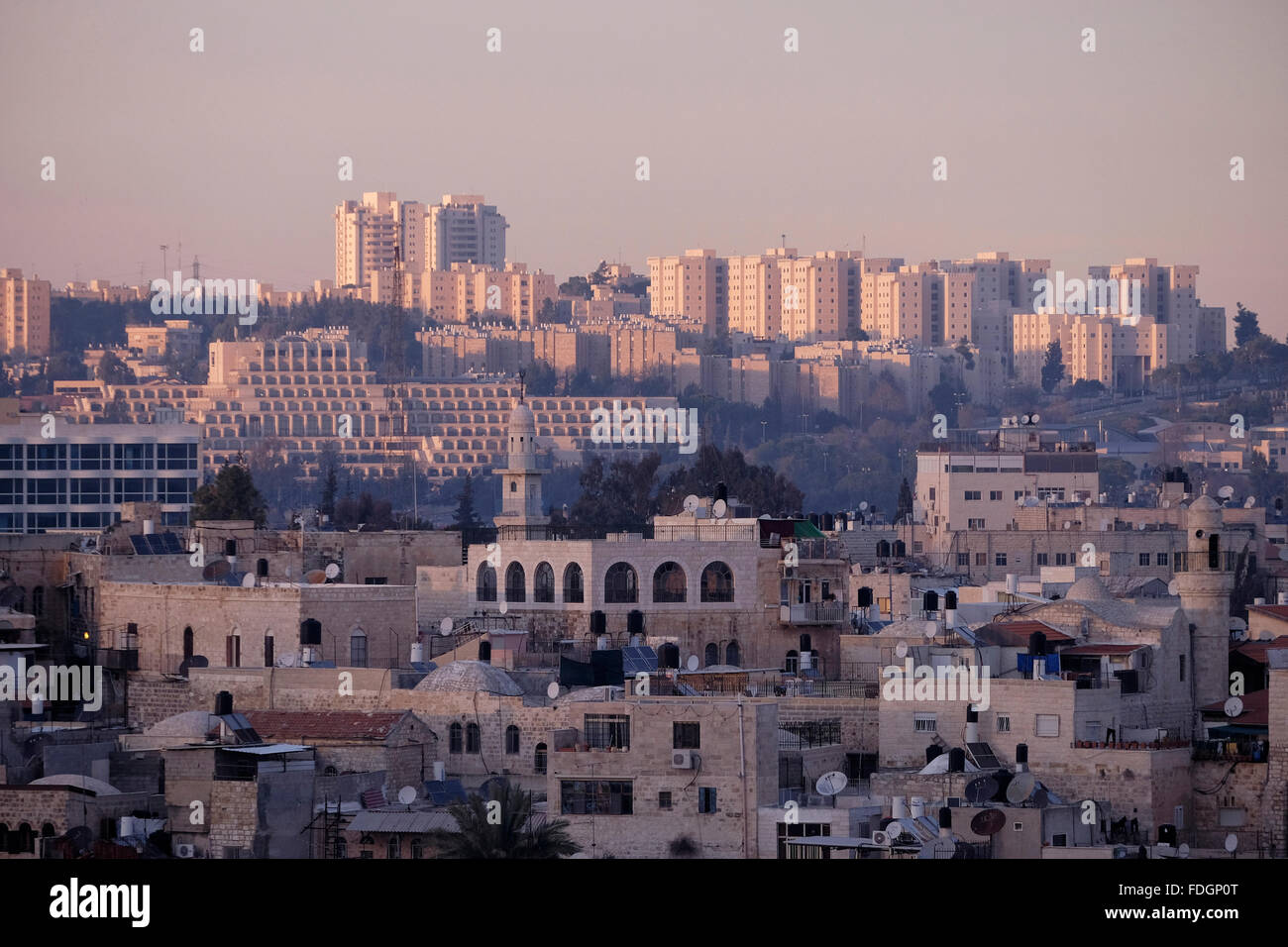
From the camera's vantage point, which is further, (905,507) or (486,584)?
(905,507)

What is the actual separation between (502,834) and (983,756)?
4.21 metres

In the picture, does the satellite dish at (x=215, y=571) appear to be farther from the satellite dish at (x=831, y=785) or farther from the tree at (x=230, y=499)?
the tree at (x=230, y=499)

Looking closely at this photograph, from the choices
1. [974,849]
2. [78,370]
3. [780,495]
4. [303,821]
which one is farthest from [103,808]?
[78,370]

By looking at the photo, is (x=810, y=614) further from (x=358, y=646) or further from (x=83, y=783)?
(x=83, y=783)

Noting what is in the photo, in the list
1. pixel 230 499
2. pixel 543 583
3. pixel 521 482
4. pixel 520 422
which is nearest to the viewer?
pixel 543 583

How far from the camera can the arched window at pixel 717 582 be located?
111ft

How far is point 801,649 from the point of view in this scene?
107ft

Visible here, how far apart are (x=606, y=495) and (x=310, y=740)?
161 feet

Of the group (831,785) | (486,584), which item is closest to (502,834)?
(831,785)

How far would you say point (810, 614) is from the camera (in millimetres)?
33312

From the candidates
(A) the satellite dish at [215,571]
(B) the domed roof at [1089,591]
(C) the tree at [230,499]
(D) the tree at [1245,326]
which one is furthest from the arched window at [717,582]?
(D) the tree at [1245,326]

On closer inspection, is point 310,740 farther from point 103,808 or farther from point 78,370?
point 78,370

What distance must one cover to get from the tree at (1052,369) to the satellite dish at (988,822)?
121255mm

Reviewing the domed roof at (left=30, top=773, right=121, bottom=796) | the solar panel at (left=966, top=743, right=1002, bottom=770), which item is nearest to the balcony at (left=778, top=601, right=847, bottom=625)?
the solar panel at (left=966, top=743, right=1002, bottom=770)
